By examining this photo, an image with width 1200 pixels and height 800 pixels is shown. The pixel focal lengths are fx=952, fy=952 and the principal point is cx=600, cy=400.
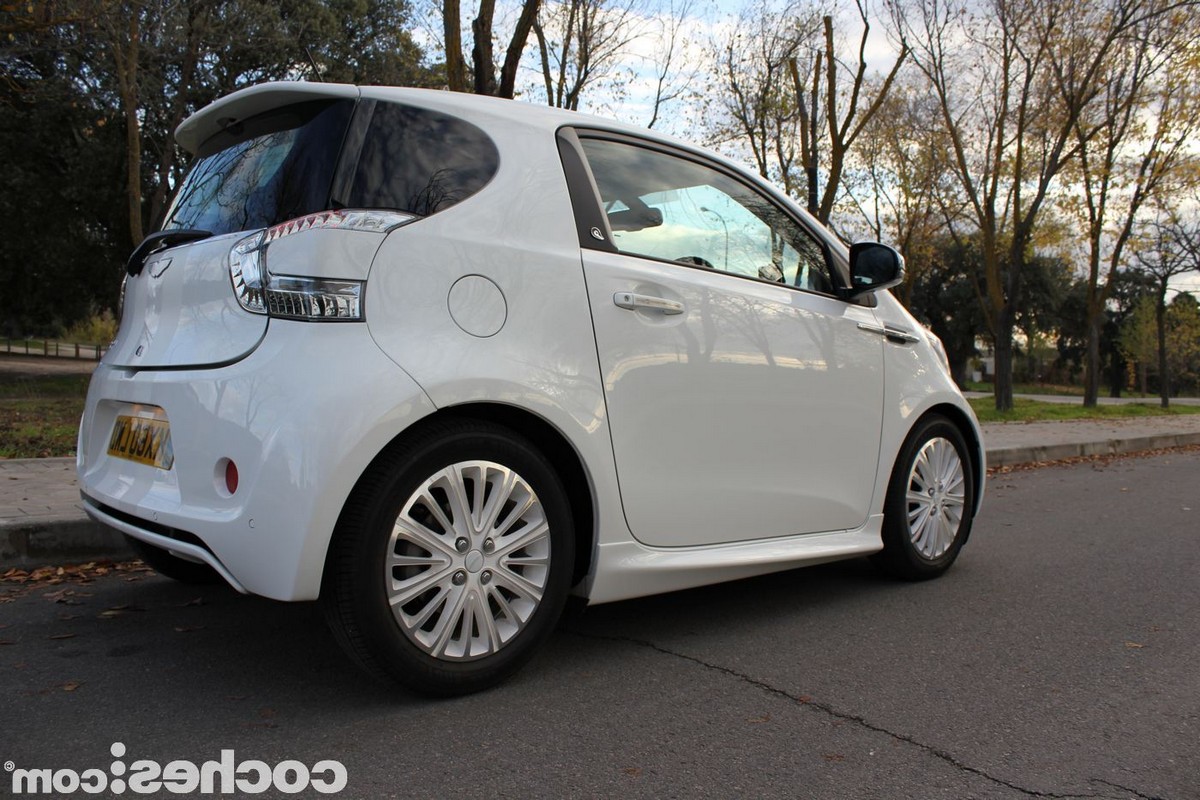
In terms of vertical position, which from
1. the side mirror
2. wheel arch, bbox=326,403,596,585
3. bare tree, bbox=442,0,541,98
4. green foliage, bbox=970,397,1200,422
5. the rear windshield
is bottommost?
green foliage, bbox=970,397,1200,422

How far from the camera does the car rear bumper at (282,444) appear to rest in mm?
2408

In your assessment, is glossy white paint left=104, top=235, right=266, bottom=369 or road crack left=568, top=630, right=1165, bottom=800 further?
glossy white paint left=104, top=235, right=266, bottom=369

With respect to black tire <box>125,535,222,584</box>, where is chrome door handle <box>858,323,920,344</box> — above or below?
above

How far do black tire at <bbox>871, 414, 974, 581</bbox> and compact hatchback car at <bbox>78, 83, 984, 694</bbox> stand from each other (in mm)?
519

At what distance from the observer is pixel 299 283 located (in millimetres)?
2496

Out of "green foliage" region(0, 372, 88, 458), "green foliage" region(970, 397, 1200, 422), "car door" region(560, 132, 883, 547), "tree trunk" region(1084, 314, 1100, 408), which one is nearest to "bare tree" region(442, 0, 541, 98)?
"green foliage" region(0, 372, 88, 458)

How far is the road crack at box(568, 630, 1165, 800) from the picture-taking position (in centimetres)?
222

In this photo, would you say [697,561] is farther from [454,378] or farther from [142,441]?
[142,441]

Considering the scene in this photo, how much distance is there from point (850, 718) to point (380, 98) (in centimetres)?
223

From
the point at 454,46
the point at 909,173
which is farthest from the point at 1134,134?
the point at 454,46

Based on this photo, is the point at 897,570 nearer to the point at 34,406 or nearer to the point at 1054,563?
the point at 1054,563

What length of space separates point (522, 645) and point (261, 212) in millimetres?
1473

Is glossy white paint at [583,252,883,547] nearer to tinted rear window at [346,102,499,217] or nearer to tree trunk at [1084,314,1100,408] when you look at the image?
tinted rear window at [346,102,499,217]

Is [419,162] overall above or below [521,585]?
above
